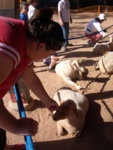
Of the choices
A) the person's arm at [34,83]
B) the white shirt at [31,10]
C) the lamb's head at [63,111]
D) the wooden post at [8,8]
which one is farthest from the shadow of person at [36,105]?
the white shirt at [31,10]

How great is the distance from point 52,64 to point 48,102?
2669 millimetres

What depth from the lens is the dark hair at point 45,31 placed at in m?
1.30

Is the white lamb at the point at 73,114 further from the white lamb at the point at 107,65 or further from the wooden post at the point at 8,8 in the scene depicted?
the wooden post at the point at 8,8

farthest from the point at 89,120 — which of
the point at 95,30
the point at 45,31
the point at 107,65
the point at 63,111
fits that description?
the point at 95,30

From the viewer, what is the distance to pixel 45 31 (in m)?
1.30

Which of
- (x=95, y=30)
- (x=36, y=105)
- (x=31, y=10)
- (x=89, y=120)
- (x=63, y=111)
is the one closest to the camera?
(x=63, y=111)

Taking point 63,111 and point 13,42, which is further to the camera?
point 63,111

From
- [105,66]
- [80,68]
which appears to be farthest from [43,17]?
[105,66]

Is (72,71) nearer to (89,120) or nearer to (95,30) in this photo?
(89,120)

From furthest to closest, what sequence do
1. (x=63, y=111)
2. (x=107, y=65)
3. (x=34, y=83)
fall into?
1. (x=107, y=65)
2. (x=63, y=111)
3. (x=34, y=83)

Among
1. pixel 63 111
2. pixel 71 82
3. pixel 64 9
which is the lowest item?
pixel 71 82

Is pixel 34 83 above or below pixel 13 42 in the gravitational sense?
below

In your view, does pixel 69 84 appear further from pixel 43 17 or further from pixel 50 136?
pixel 43 17

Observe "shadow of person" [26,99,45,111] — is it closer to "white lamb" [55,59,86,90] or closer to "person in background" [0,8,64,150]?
"white lamb" [55,59,86,90]
